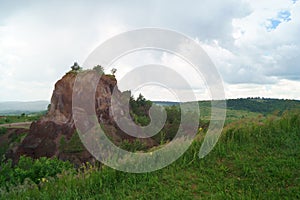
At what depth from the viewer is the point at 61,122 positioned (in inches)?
1179

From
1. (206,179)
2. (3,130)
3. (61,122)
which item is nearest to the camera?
(206,179)

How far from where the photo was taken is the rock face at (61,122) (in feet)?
91.9

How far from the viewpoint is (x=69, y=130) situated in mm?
29312

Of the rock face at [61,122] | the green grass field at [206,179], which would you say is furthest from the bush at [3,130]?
the green grass field at [206,179]

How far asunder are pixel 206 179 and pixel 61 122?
88.2 ft

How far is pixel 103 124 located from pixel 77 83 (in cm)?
485

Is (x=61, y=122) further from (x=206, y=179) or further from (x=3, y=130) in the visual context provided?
(x=206, y=179)

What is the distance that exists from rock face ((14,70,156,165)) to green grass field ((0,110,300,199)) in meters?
21.3

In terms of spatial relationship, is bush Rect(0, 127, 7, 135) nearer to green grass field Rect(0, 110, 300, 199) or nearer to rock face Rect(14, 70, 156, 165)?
rock face Rect(14, 70, 156, 165)

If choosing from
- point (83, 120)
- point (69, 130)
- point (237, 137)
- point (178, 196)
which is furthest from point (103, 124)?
point (178, 196)

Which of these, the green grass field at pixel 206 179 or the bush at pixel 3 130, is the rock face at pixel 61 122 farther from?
the green grass field at pixel 206 179

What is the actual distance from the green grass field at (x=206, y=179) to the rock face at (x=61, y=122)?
21.3 meters

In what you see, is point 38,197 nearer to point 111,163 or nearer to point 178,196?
point 111,163

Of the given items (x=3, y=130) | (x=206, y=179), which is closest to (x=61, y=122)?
(x=3, y=130)
